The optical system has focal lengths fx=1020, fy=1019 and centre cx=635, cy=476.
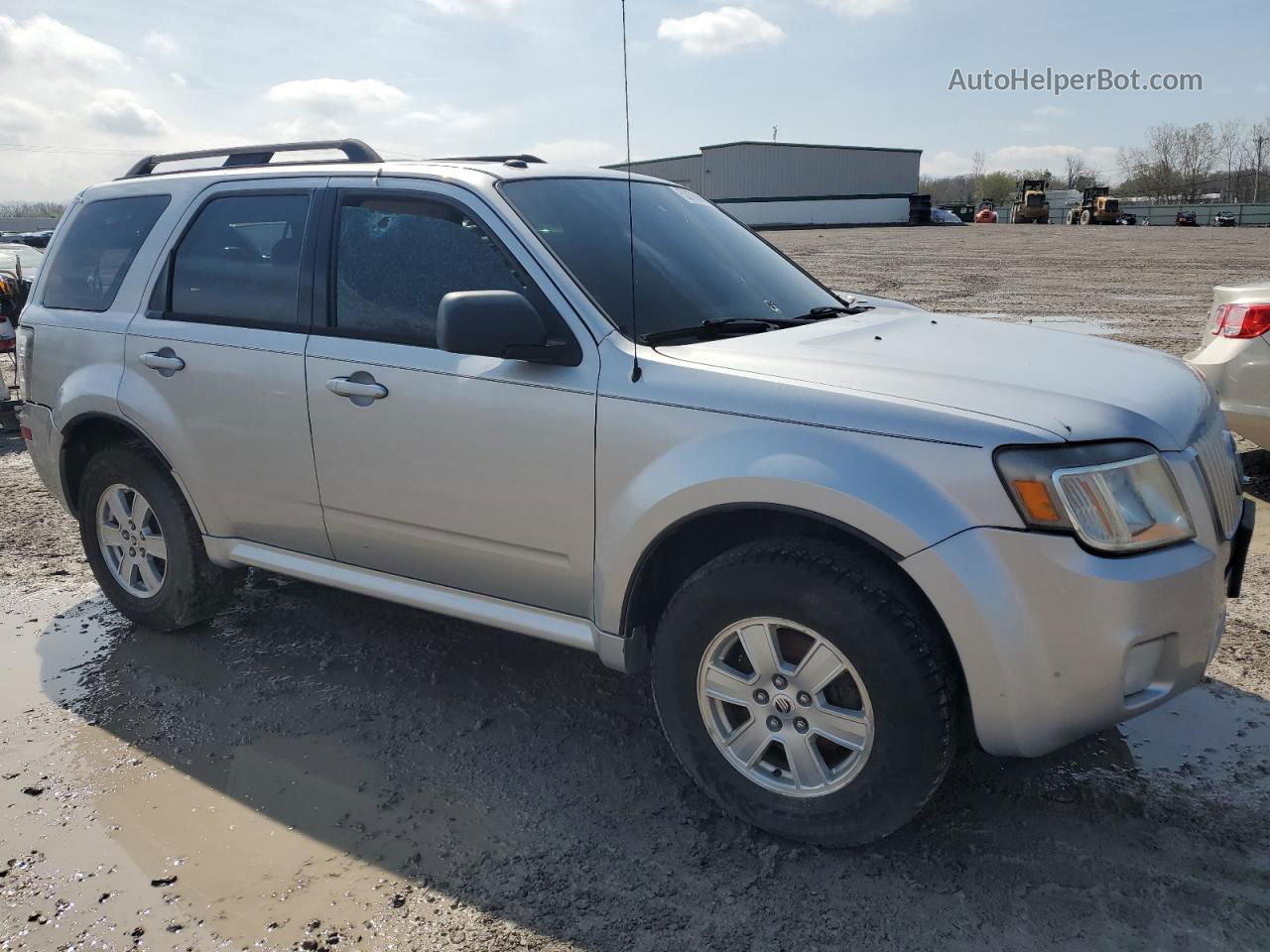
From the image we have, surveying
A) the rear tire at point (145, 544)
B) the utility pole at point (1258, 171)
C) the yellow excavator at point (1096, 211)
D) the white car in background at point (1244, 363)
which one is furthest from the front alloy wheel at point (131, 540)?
the utility pole at point (1258, 171)

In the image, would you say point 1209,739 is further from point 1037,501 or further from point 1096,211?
point 1096,211

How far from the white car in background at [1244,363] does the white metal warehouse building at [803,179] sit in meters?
61.1

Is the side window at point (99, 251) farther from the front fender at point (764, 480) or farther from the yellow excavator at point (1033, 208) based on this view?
the yellow excavator at point (1033, 208)

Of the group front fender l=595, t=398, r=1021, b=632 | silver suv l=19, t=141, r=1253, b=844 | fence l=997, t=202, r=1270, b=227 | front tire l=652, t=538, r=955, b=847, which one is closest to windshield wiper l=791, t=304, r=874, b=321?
silver suv l=19, t=141, r=1253, b=844

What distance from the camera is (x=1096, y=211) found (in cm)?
6288

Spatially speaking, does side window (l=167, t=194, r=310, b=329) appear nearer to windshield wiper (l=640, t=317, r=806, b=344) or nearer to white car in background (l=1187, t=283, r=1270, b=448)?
windshield wiper (l=640, t=317, r=806, b=344)

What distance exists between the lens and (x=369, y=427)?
3447 millimetres

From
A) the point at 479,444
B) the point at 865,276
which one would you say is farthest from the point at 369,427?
the point at 865,276

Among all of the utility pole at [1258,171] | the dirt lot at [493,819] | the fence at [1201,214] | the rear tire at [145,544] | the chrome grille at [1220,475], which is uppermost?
the utility pole at [1258,171]

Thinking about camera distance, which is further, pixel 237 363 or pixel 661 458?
pixel 237 363

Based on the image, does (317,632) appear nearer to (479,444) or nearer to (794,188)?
(479,444)

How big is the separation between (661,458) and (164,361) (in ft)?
7.48

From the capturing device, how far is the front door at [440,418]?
308 cm

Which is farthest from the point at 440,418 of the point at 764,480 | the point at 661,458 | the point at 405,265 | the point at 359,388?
the point at 764,480
